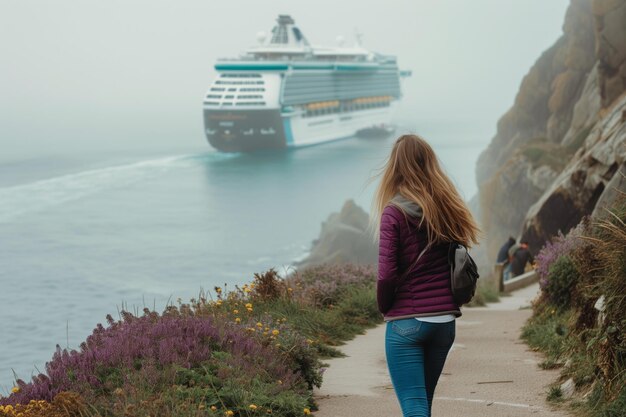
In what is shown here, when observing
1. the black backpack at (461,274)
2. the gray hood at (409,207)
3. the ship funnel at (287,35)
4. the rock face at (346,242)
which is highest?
the ship funnel at (287,35)

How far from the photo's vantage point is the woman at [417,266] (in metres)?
4.11

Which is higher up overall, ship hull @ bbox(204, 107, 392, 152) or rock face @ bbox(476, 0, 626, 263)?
rock face @ bbox(476, 0, 626, 263)

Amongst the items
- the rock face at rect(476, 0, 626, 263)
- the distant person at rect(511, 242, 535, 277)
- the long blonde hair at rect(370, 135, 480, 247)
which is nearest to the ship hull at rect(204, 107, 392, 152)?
the rock face at rect(476, 0, 626, 263)

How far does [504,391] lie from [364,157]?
94274 millimetres

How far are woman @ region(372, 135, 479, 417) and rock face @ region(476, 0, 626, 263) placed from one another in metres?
9.71

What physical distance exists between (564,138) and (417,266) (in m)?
33.4

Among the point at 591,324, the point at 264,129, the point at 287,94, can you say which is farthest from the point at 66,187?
the point at 591,324

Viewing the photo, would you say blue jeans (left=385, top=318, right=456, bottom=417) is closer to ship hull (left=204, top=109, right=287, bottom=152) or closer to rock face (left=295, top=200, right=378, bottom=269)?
rock face (left=295, top=200, right=378, bottom=269)

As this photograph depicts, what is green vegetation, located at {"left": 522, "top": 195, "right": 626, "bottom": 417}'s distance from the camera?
573cm

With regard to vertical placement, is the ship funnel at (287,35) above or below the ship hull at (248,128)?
above

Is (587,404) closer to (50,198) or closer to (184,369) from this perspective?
(184,369)

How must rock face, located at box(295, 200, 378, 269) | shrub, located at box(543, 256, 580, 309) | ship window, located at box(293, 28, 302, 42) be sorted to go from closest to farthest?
shrub, located at box(543, 256, 580, 309), rock face, located at box(295, 200, 378, 269), ship window, located at box(293, 28, 302, 42)

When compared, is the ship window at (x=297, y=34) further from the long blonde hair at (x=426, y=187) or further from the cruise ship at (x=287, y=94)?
the long blonde hair at (x=426, y=187)

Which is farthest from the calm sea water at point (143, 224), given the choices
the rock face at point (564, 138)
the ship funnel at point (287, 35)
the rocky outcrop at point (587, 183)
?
the rocky outcrop at point (587, 183)
